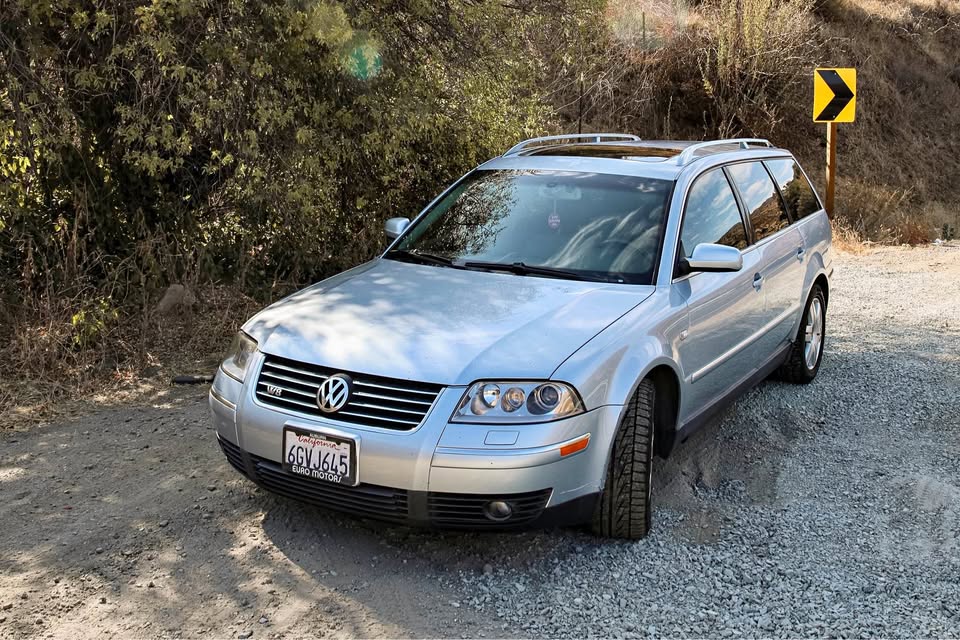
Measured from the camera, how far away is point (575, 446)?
11.8 feet

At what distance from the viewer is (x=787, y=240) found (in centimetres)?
591

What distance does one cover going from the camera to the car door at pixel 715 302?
178 inches

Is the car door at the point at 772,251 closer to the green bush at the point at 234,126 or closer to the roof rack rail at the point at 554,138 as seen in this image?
the roof rack rail at the point at 554,138

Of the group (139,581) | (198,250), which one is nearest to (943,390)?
(139,581)

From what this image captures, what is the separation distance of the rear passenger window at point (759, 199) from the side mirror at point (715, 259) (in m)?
1.10

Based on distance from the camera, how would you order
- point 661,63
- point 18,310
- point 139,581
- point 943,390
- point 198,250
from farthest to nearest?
point 661,63
point 198,250
point 18,310
point 943,390
point 139,581

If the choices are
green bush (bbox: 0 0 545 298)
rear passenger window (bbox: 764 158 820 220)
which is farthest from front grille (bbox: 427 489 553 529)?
green bush (bbox: 0 0 545 298)

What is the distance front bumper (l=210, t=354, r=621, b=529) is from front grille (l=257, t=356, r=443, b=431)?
0.12ft

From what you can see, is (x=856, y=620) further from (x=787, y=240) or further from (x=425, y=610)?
(x=787, y=240)

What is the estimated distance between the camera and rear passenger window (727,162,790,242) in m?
5.54

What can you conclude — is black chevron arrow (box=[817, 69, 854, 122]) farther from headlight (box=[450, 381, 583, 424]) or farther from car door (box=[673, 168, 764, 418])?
headlight (box=[450, 381, 583, 424])

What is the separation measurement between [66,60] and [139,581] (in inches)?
175

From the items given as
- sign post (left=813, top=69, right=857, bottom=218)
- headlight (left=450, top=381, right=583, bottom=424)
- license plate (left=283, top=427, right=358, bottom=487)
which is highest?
sign post (left=813, top=69, right=857, bottom=218)

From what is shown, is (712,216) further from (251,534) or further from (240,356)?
(251,534)
